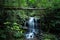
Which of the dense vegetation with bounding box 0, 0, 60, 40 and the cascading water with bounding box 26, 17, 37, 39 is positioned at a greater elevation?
the dense vegetation with bounding box 0, 0, 60, 40

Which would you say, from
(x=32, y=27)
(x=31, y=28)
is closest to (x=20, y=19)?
(x=31, y=28)

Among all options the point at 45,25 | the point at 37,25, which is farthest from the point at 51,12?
the point at 37,25

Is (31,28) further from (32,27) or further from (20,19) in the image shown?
(20,19)

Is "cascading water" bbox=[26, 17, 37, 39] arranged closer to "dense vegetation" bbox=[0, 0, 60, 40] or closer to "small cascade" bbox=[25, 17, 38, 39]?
"small cascade" bbox=[25, 17, 38, 39]

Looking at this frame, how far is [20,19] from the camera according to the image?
36.4ft

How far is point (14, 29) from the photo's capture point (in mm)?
10125

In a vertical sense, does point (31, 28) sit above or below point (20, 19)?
below

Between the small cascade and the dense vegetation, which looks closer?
Answer: the dense vegetation

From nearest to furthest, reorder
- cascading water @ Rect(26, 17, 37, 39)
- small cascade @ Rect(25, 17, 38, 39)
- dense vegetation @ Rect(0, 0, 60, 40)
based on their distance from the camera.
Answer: dense vegetation @ Rect(0, 0, 60, 40) < cascading water @ Rect(26, 17, 37, 39) < small cascade @ Rect(25, 17, 38, 39)

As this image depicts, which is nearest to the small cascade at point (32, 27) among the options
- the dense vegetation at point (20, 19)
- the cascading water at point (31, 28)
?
the cascading water at point (31, 28)

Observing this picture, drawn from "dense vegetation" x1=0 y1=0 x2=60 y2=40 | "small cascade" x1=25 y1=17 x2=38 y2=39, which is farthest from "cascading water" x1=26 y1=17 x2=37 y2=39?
"dense vegetation" x1=0 y1=0 x2=60 y2=40

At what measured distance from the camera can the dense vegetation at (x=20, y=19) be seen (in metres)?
9.52

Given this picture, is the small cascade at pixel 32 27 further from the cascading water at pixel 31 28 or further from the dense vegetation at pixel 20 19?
the dense vegetation at pixel 20 19

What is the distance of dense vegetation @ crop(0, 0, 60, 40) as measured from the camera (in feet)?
31.2
